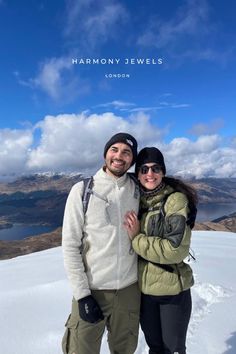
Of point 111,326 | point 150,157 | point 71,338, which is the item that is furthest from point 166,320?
point 150,157

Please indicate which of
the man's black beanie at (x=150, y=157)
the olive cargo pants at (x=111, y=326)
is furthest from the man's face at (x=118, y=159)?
the olive cargo pants at (x=111, y=326)

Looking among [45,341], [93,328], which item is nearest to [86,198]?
[93,328]

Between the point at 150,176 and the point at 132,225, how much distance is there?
52 cm

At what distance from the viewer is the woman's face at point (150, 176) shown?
10.5 feet

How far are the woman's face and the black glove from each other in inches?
45.2

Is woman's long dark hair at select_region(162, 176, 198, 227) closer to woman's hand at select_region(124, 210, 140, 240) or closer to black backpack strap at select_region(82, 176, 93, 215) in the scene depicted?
woman's hand at select_region(124, 210, 140, 240)

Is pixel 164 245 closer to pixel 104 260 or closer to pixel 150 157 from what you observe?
pixel 104 260

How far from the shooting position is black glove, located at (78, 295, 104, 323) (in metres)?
2.87

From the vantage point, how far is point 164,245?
289 centimetres

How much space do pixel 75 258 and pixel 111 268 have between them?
35 cm

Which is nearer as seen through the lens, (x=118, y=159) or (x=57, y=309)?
(x=118, y=159)

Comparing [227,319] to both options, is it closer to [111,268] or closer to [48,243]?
[111,268]

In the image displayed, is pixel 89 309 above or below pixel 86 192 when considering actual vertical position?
below

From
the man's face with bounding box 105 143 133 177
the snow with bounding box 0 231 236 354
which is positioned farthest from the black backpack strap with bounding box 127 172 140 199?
the snow with bounding box 0 231 236 354
